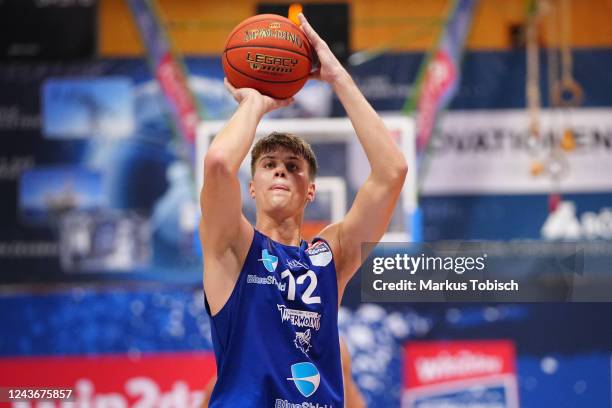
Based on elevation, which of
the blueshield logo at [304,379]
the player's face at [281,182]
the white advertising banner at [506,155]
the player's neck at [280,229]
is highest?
the white advertising banner at [506,155]

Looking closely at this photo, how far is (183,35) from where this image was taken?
8.23m

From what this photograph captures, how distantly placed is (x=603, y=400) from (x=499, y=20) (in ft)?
12.5

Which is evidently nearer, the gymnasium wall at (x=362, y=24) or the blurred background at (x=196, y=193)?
the blurred background at (x=196, y=193)

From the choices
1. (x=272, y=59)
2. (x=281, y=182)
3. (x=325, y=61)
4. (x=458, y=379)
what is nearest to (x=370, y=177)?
(x=281, y=182)

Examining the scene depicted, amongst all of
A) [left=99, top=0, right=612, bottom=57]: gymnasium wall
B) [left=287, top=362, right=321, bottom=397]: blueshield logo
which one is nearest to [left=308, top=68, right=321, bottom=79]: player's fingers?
[left=287, top=362, right=321, bottom=397]: blueshield logo

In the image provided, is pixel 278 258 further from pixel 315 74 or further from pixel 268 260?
pixel 315 74

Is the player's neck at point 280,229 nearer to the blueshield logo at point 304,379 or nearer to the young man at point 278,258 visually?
the young man at point 278,258

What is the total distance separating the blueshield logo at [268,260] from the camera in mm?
2963

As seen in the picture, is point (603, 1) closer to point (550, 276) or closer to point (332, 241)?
point (550, 276)

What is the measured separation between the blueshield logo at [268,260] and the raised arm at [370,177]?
→ 0.31 m

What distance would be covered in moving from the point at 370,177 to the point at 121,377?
503 cm

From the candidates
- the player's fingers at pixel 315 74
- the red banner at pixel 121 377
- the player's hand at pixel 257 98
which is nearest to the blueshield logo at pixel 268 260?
the player's hand at pixel 257 98

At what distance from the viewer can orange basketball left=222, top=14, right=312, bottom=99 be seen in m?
3.18

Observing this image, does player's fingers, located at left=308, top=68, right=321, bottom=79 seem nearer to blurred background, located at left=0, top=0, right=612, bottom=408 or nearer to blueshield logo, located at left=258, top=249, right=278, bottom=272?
blueshield logo, located at left=258, top=249, right=278, bottom=272
